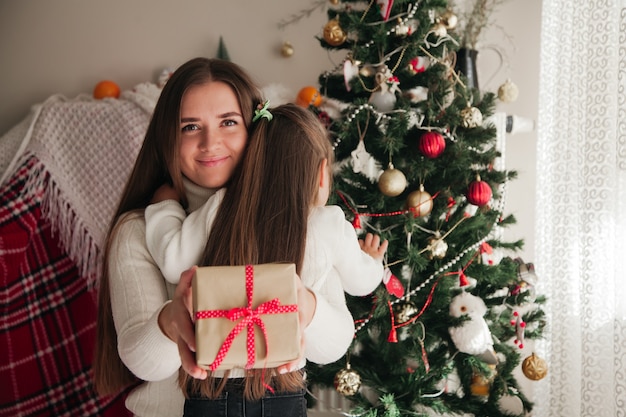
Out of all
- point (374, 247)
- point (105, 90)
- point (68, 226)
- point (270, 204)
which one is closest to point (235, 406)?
point (270, 204)

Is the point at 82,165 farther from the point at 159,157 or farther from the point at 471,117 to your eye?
the point at 471,117

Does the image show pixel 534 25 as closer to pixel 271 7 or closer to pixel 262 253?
pixel 271 7

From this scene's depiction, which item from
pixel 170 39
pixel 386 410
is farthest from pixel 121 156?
pixel 386 410

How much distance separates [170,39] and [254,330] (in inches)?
74.5

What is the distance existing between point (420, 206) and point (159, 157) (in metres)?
0.62

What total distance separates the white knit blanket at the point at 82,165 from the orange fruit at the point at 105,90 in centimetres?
28

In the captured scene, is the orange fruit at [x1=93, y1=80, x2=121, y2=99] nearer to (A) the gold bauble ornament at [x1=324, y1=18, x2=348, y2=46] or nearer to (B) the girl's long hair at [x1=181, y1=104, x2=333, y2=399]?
(A) the gold bauble ornament at [x1=324, y1=18, x2=348, y2=46]

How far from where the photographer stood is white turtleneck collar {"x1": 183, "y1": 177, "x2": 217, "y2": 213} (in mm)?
1131

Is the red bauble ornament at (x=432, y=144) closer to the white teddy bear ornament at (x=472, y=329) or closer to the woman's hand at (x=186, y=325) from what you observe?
the white teddy bear ornament at (x=472, y=329)

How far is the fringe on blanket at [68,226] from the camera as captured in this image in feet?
6.16

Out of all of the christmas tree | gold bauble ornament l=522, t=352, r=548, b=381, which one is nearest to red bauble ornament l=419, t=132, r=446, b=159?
the christmas tree

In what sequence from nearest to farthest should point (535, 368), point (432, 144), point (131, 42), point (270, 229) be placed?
point (270, 229) → point (432, 144) → point (535, 368) → point (131, 42)

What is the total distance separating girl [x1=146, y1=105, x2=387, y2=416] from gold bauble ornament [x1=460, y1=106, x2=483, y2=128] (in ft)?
1.26

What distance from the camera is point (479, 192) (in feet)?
4.24
